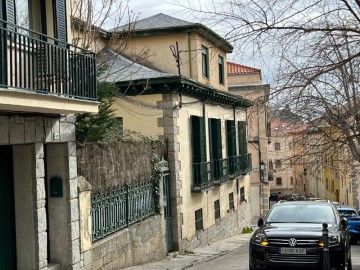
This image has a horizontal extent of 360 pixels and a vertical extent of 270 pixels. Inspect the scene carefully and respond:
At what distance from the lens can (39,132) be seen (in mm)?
9852

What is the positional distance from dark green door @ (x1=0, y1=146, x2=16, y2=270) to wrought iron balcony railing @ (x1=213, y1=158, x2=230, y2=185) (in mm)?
13344

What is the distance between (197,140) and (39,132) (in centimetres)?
1137

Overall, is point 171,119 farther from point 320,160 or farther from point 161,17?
point 161,17

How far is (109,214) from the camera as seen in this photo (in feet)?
41.7

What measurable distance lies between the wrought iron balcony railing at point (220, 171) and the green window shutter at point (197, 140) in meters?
1.95

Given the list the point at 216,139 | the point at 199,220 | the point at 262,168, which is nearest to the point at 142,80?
the point at 199,220

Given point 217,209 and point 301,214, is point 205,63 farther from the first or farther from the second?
point 301,214

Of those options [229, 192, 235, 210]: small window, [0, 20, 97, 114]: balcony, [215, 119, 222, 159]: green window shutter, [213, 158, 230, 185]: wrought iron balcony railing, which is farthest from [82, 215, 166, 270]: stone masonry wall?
[229, 192, 235, 210]: small window

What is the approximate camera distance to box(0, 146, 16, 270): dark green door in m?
9.64

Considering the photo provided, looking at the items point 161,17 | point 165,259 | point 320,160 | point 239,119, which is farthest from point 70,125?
point 239,119

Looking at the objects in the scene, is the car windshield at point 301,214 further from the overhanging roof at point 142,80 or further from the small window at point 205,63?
the small window at point 205,63

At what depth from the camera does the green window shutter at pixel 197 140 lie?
68.2 ft

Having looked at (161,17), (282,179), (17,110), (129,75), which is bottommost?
(282,179)

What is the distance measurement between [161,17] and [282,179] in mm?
69564
